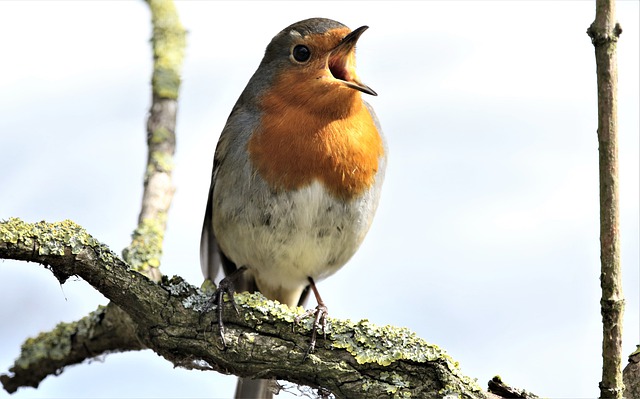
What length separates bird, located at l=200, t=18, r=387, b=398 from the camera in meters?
4.50

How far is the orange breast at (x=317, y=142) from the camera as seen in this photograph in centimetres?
451

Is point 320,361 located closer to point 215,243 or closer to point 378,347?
point 378,347

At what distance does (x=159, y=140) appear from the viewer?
5.10m

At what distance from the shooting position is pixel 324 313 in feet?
12.5

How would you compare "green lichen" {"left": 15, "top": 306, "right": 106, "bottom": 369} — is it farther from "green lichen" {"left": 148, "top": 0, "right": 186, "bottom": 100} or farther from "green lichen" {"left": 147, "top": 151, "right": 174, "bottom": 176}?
"green lichen" {"left": 148, "top": 0, "right": 186, "bottom": 100}

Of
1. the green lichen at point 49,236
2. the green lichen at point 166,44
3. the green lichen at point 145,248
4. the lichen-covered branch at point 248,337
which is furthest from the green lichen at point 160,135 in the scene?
the green lichen at point 49,236

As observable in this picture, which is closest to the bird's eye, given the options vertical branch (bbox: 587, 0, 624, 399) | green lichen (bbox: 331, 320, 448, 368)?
green lichen (bbox: 331, 320, 448, 368)

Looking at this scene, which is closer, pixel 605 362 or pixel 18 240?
pixel 605 362

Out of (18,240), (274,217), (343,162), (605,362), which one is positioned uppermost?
(343,162)

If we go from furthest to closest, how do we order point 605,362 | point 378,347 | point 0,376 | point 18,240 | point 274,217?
point 0,376, point 274,217, point 378,347, point 18,240, point 605,362

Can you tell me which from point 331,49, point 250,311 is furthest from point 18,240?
point 331,49

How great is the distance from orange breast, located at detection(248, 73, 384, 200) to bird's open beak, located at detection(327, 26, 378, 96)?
16 centimetres

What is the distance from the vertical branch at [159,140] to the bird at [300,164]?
314mm

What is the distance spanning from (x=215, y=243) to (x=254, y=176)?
79 cm
